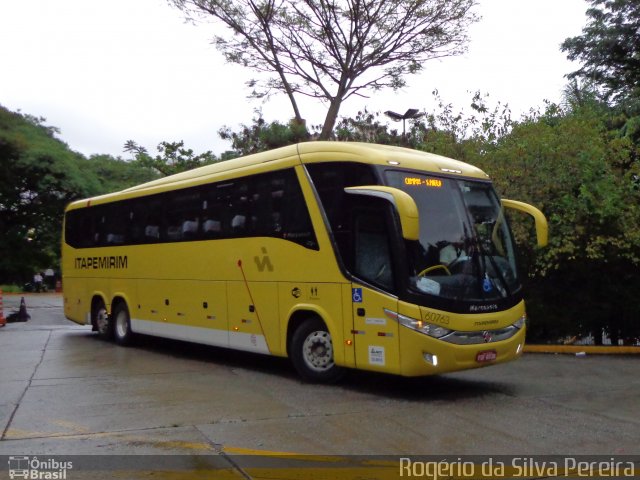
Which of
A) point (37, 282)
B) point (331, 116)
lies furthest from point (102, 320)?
point (37, 282)

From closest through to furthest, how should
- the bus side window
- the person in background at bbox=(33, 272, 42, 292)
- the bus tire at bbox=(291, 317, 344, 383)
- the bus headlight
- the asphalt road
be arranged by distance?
the asphalt road, the bus headlight, the bus side window, the bus tire at bbox=(291, 317, 344, 383), the person in background at bbox=(33, 272, 42, 292)

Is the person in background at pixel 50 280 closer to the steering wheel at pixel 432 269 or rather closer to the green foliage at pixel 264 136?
the green foliage at pixel 264 136

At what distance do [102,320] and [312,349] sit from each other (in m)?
7.64

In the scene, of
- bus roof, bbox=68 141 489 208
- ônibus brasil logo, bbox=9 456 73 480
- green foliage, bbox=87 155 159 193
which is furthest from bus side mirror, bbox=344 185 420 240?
green foliage, bbox=87 155 159 193

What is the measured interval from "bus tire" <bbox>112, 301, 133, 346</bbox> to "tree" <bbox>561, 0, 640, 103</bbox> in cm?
1907

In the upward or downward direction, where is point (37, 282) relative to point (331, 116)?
downward

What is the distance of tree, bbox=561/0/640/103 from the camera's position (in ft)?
85.4

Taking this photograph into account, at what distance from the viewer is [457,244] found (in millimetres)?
9281

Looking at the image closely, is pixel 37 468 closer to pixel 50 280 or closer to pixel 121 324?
pixel 121 324

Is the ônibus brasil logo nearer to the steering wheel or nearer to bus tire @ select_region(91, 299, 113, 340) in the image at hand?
the steering wheel

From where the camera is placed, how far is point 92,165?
1704 inches

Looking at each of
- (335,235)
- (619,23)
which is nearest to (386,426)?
(335,235)

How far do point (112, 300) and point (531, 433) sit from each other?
10631 mm

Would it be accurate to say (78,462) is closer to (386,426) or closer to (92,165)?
(386,426)
